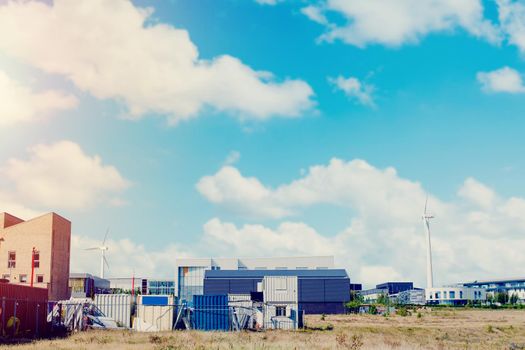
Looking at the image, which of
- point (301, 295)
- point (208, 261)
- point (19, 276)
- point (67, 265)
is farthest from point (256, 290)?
point (19, 276)

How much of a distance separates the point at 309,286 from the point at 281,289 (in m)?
24.3

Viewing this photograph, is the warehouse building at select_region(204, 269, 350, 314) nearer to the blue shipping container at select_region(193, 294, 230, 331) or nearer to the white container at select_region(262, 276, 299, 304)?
the white container at select_region(262, 276, 299, 304)

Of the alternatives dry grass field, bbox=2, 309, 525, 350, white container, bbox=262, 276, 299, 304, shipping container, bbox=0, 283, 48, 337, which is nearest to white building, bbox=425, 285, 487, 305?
white container, bbox=262, 276, 299, 304

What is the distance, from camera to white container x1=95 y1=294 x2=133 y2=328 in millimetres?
53969

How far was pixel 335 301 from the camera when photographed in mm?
121125

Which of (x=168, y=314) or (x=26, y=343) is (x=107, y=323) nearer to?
(x=168, y=314)

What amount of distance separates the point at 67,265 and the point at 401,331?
4528 cm

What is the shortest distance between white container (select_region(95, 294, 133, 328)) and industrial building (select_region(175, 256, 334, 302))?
8812 cm

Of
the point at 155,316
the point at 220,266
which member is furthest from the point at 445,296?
the point at 155,316

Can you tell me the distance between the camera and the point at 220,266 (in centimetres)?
15025

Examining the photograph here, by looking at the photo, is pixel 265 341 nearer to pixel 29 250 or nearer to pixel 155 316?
pixel 155 316

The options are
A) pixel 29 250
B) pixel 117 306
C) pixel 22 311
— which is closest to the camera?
pixel 22 311

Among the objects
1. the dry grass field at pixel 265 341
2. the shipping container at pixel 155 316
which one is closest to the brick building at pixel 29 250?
the shipping container at pixel 155 316

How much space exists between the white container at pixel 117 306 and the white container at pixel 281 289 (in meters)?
45.6
